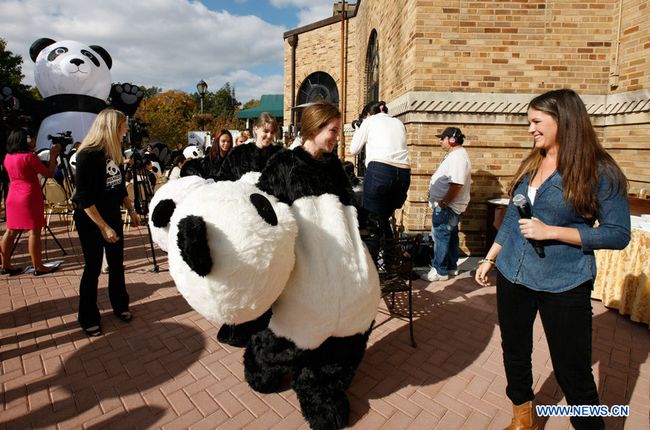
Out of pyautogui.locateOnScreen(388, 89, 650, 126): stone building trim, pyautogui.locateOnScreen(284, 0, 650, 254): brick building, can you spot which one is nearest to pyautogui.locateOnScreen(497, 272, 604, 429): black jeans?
pyautogui.locateOnScreen(284, 0, 650, 254): brick building

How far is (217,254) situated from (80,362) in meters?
2.48

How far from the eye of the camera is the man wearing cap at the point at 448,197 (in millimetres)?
4801

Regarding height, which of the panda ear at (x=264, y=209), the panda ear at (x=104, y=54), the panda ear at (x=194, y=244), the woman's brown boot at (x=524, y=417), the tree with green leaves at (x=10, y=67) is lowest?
the woman's brown boot at (x=524, y=417)

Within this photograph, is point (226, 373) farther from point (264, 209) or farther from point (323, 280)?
point (264, 209)

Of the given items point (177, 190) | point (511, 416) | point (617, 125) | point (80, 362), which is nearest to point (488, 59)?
point (617, 125)

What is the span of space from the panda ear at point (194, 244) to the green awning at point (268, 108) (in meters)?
23.2

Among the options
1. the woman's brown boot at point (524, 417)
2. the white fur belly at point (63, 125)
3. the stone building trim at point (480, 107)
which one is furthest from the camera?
the white fur belly at point (63, 125)

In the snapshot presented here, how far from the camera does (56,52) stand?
1146cm

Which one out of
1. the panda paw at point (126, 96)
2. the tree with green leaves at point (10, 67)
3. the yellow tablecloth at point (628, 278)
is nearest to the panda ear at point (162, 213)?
the yellow tablecloth at point (628, 278)

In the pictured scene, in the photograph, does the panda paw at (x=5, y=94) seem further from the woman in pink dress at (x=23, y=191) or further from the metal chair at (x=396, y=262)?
the metal chair at (x=396, y=262)

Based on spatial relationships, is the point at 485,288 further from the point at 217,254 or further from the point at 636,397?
the point at 217,254

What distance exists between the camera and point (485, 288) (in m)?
4.83

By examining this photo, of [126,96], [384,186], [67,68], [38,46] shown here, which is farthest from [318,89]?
[384,186]

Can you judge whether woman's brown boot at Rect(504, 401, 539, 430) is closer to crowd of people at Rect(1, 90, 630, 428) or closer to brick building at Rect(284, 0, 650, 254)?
crowd of people at Rect(1, 90, 630, 428)
